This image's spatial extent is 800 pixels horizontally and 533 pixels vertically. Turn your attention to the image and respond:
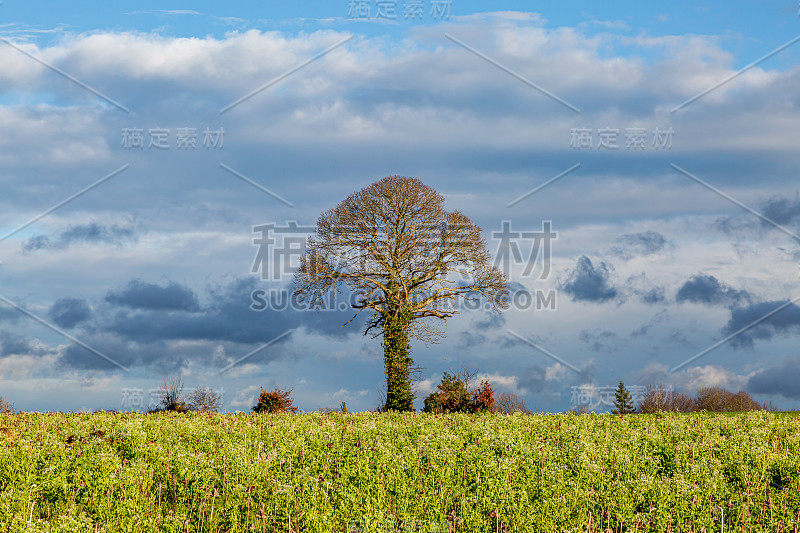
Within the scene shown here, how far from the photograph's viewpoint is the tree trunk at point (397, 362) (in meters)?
31.9

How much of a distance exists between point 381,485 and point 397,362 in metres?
22.6

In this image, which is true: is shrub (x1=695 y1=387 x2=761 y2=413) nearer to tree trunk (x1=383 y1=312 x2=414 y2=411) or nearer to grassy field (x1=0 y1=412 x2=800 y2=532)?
tree trunk (x1=383 y1=312 x2=414 y2=411)

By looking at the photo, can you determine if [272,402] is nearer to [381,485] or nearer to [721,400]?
[381,485]

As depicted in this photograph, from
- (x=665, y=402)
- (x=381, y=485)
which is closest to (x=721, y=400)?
(x=665, y=402)

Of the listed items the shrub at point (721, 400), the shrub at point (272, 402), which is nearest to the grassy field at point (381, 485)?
the shrub at point (272, 402)

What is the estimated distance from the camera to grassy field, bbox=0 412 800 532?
852 centimetres

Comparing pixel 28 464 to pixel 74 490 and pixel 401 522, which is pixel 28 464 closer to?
pixel 74 490

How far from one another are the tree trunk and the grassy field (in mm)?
17923

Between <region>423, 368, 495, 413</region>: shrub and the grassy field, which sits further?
<region>423, 368, 495, 413</region>: shrub

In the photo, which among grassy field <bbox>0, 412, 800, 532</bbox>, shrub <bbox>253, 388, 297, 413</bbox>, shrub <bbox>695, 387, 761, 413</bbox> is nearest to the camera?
grassy field <bbox>0, 412, 800, 532</bbox>

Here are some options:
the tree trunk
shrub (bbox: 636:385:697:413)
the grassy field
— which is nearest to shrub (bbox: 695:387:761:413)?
shrub (bbox: 636:385:697:413)

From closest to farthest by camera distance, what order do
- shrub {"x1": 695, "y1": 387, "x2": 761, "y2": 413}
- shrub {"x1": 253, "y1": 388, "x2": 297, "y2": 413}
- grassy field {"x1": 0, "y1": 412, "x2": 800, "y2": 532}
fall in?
grassy field {"x1": 0, "y1": 412, "x2": 800, "y2": 532}
shrub {"x1": 253, "y1": 388, "x2": 297, "y2": 413}
shrub {"x1": 695, "y1": 387, "x2": 761, "y2": 413}

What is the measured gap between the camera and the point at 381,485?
972 centimetres

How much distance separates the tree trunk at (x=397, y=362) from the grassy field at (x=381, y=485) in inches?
706
